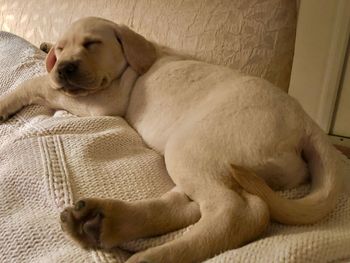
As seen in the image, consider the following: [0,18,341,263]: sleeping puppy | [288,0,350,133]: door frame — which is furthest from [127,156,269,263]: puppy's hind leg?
[288,0,350,133]: door frame

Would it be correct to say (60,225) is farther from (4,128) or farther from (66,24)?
(66,24)

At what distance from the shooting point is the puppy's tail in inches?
33.4

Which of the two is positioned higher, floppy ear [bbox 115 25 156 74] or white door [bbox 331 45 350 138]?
floppy ear [bbox 115 25 156 74]

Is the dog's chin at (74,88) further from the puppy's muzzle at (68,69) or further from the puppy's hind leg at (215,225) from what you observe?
the puppy's hind leg at (215,225)

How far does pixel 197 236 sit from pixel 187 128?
0.30m

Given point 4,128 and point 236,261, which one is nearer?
point 236,261

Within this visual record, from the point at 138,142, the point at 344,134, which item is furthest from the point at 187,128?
the point at 344,134

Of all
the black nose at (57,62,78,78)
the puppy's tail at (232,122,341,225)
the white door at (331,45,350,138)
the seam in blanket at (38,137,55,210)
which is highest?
the black nose at (57,62,78,78)

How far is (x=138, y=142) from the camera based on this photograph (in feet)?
3.80

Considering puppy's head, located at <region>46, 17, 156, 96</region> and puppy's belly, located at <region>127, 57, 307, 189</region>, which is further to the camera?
puppy's head, located at <region>46, 17, 156, 96</region>

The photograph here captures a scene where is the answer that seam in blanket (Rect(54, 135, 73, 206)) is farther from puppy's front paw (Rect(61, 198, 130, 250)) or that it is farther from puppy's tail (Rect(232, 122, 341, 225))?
puppy's tail (Rect(232, 122, 341, 225))

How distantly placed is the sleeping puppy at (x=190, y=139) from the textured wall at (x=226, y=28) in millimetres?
115

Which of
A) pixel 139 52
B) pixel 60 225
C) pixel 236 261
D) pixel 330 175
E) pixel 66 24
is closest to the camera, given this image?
pixel 236 261

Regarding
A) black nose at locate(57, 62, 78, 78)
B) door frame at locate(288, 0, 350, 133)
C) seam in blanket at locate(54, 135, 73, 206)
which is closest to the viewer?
seam in blanket at locate(54, 135, 73, 206)
